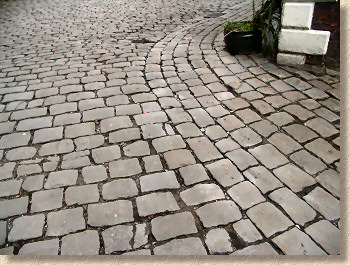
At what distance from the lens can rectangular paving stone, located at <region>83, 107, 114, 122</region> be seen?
3.26 meters

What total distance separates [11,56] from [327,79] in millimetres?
5100

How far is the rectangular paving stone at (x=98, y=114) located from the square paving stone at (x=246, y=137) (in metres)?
1.41

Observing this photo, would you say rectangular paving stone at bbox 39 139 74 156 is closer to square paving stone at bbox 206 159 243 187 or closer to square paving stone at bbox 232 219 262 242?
square paving stone at bbox 206 159 243 187

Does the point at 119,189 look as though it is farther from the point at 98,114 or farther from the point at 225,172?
the point at 98,114

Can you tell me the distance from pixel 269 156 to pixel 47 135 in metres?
2.23

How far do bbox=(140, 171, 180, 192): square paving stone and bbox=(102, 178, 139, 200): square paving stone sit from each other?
3.2 inches

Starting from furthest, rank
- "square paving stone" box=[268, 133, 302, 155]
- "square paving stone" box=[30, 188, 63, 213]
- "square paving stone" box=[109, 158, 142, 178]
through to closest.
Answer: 1. "square paving stone" box=[268, 133, 302, 155]
2. "square paving stone" box=[109, 158, 142, 178]
3. "square paving stone" box=[30, 188, 63, 213]

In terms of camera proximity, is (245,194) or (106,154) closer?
(245,194)

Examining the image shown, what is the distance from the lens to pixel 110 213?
2.18m

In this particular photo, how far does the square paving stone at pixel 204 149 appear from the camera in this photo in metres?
2.67

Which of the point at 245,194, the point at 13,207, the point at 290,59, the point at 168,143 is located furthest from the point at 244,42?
the point at 13,207

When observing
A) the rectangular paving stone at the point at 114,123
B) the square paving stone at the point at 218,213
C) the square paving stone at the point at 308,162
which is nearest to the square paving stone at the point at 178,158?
the square paving stone at the point at 218,213

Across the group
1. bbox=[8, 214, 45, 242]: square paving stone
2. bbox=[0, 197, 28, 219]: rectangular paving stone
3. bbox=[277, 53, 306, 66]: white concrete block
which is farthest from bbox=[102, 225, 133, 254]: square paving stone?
bbox=[277, 53, 306, 66]: white concrete block

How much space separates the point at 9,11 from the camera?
819 centimetres
